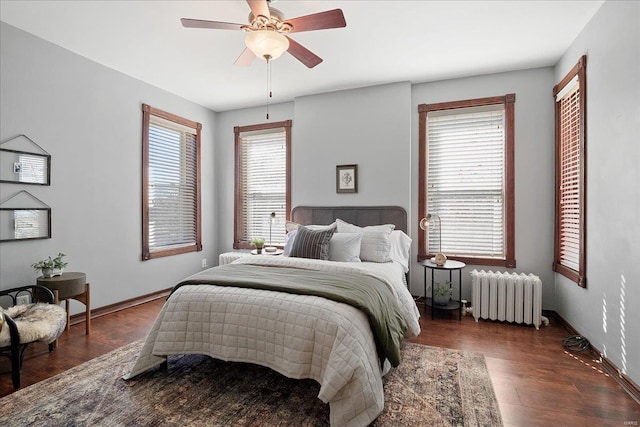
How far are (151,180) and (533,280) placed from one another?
4832 mm

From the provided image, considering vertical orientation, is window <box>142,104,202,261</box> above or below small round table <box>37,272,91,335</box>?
above

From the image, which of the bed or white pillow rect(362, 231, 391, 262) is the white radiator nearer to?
white pillow rect(362, 231, 391, 262)

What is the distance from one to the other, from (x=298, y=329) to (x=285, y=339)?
11cm

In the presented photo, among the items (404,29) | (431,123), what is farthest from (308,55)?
(431,123)

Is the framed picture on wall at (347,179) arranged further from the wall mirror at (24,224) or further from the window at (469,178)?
the wall mirror at (24,224)

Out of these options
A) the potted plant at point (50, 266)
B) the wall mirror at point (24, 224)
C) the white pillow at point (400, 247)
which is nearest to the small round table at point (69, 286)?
the potted plant at point (50, 266)

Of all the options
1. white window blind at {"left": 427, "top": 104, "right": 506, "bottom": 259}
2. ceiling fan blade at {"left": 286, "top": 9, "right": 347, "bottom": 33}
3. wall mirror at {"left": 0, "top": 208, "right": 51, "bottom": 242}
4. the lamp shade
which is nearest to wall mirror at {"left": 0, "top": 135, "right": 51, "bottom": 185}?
Result: wall mirror at {"left": 0, "top": 208, "right": 51, "bottom": 242}

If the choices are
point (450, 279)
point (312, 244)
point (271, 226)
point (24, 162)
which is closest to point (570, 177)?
point (450, 279)

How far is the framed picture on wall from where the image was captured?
4.43 m

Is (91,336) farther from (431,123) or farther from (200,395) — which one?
(431,123)

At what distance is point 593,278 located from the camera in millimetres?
2795

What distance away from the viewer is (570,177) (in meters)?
3.31

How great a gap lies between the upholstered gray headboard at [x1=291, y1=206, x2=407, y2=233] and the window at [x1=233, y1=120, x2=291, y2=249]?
0.44 m

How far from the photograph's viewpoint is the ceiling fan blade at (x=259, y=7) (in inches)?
85.1
